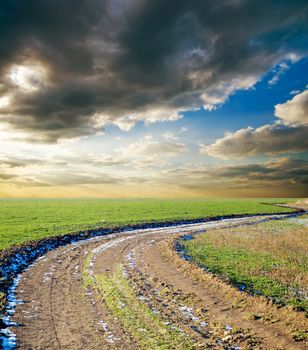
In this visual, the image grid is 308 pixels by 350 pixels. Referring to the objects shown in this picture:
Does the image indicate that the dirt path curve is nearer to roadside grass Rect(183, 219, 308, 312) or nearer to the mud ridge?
the mud ridge

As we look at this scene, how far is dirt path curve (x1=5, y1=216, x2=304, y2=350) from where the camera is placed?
1007 cm

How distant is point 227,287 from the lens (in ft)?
48.9

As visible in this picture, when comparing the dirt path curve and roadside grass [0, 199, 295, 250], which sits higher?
roadside grass [0, 199, 295, 250]

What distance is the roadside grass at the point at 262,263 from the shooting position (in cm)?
1476

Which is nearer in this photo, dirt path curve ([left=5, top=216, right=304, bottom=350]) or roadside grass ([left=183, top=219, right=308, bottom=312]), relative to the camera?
dirt path curve ([left=5, top=216, right=304, bottom=350])

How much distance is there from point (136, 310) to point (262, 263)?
37.2 ft

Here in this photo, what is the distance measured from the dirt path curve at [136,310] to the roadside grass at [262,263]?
4.58 ft

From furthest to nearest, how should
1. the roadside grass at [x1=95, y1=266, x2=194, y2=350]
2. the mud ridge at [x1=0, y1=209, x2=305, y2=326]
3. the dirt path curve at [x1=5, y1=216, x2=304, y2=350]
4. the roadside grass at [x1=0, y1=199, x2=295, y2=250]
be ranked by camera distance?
the roadside grass at [x1=0, y1=199, x2=295, y2=250] < the mud ridge at [x1=0, y1=209, x2=305, y2=326] < the dirt path curve at [x1=5, y1=216, x2=304, y2=350] < the roadside grass at [x1=95, y1=266, x2=194, y2=350]

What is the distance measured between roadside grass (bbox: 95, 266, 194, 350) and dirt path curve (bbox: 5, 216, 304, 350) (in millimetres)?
30

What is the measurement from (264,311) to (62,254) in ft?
52.4

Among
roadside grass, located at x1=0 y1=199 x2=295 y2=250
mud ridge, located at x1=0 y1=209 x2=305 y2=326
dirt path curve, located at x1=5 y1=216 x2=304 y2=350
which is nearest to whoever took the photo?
dirt path curve, located at x1=5 y1=216 x2=304 y2=350

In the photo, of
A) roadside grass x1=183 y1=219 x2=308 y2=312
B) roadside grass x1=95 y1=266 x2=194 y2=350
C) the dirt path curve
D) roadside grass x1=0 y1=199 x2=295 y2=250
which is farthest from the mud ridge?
roadside grass x1=183 y1=219 x2=308 y2=312

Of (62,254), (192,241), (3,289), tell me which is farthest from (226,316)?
(192,241)

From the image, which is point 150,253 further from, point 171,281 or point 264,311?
point 264,311
